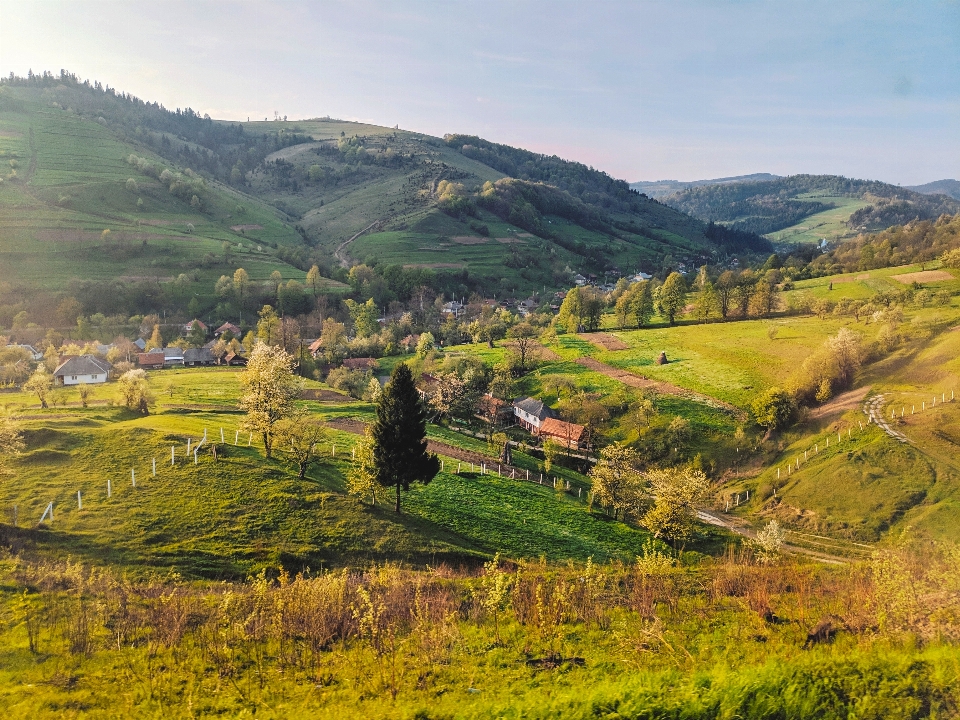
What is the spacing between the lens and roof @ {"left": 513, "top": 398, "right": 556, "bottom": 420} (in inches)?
2456

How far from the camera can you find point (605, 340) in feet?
292

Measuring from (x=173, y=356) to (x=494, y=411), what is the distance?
59440mm

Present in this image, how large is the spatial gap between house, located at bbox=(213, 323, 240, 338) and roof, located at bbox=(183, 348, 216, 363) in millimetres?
14298

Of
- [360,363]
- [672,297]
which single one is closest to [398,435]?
[360,363]

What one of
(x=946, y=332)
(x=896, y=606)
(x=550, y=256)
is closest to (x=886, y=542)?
(x=896, y=606)

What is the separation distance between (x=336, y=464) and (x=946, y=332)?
69.9 m

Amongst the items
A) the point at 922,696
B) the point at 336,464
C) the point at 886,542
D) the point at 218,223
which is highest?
the point at 218,223

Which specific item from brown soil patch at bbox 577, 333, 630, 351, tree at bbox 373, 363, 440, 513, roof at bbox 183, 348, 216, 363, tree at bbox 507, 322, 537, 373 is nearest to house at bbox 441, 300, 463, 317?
tree at bbox 507, 322, 537, 373

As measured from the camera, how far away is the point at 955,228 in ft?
343

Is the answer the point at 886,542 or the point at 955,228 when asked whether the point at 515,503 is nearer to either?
the point at 886,542

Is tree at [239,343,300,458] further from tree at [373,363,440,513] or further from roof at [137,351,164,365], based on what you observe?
roof at [137,351,164,365]

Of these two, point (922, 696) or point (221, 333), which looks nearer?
point (922, 696)

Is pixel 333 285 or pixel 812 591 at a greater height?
pixel 333 285

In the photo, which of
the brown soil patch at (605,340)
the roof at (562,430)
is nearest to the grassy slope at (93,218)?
the brown soil patch at (605,340)
